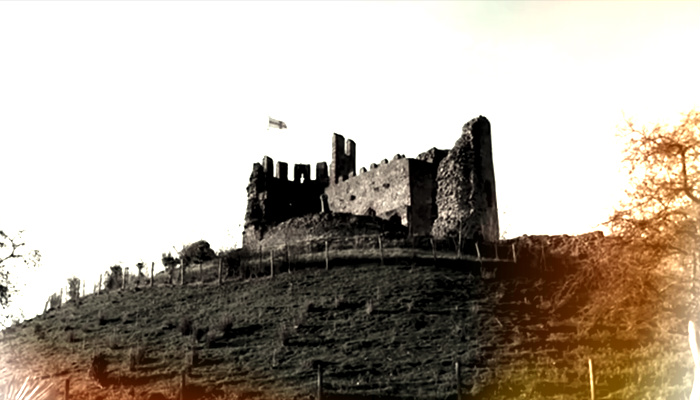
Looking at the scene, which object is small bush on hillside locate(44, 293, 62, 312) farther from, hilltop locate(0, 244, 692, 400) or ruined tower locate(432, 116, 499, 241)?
ruined tower locate(432, 116, 499, 241)

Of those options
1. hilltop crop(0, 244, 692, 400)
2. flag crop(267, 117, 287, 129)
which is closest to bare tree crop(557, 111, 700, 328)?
hilltop crop(0, 244, 692, 400)

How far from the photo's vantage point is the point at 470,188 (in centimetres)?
3447

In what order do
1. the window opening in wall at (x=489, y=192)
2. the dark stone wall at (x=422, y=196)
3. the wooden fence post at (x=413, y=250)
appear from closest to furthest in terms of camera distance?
1. the wooden fence post at (x=413, y=250)
2. the window opening in wall at (x=489, y=192)
3. the dark stone wall at (x=422, y=196)

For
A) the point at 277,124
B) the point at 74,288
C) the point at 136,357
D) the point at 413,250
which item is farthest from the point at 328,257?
the point at 277,124

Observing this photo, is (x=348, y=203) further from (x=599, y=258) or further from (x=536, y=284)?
(x=599, y=258)

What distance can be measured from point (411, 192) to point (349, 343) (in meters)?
16.5

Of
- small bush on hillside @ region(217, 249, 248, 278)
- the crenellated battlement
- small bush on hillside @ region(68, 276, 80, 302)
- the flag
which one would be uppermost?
the flag

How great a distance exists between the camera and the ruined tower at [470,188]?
112ft

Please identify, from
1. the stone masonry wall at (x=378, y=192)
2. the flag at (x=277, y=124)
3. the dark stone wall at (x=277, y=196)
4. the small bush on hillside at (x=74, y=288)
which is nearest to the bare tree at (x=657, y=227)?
the stone masonry wall at (x=378, y=192)

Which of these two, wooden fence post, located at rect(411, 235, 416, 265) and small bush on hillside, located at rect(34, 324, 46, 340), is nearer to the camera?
small bush on hillside, located at rect(34, 324, 46, 340)

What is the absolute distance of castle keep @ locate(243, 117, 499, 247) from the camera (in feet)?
113

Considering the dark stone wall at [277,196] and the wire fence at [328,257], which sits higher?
the dark stone wall at [277,196]

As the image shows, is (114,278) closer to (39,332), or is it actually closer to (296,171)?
(39,332)

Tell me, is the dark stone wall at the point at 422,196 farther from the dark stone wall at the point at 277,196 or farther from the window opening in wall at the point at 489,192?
the dark stone wall at the point at 277,196
